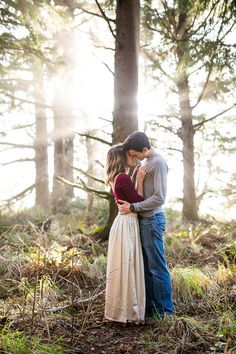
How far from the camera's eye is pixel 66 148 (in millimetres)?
14172

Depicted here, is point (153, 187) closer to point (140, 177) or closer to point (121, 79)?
point (140, 177)

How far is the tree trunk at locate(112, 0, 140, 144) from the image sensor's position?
619 cm

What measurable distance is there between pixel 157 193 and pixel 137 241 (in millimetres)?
580

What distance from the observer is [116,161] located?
4.18 metres

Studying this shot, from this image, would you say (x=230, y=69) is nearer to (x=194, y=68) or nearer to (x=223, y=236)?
(x=194, y=68)

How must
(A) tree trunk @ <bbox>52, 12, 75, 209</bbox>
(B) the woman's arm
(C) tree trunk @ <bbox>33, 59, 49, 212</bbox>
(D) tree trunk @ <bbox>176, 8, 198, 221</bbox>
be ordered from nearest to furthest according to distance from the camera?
(B) the woman's arm → (D) tree trunk @ <bbox>176, 8, 198, 221</bbox> → (A) tree trunk @ <bbox>52, 12, 75, 209</bbox> → (C) tree trunk @ <bbox>33, 59, 49, 212</bbox>

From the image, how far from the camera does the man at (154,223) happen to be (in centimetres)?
409

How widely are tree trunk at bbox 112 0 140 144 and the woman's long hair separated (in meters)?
2.01

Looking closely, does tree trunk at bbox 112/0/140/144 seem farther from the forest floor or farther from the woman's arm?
the forest floor

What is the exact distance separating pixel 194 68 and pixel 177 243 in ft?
11.5

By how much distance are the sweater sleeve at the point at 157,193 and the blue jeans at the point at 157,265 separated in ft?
0.64

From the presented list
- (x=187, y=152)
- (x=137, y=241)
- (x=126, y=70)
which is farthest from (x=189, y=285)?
(x=187, y=152)

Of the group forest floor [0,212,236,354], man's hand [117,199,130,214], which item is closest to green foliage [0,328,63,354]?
forest floor [0,212,236,354]

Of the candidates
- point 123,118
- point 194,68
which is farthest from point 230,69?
point 123,118
